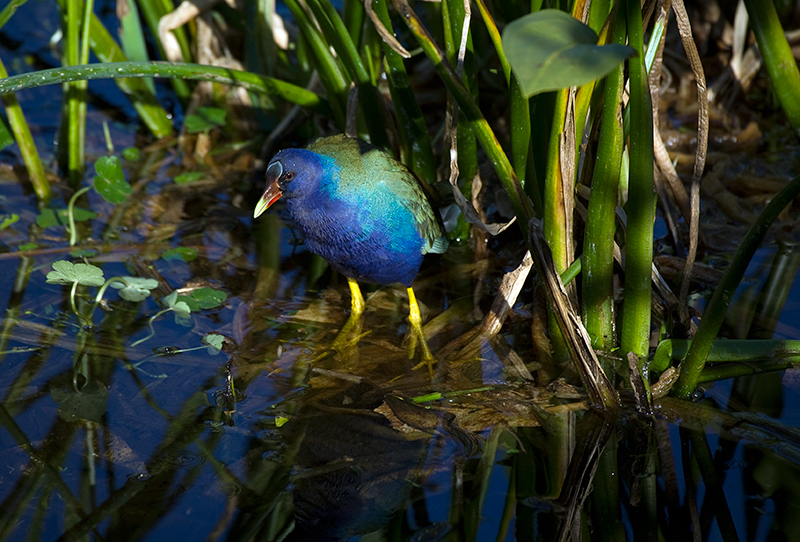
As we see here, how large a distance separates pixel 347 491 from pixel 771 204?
1.33m

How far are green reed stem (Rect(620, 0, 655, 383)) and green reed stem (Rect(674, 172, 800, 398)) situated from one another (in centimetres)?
13

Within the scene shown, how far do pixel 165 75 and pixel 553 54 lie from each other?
206 cm

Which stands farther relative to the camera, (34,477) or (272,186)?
(272,186)

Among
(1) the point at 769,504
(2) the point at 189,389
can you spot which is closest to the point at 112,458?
(2) the point at 189,389

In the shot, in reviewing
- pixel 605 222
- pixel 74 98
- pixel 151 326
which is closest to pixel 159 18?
pixel 74 98

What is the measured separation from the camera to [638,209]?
6.59 ft

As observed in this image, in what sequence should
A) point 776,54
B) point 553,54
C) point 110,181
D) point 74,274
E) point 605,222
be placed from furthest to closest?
point 110,181
point 74,274
point 776,54
point 605,222
point 553,54

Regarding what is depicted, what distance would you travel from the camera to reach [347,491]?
6.54 feet

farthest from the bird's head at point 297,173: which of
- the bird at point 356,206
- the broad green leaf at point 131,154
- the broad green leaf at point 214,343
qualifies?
the broad green leaf at point 131,154

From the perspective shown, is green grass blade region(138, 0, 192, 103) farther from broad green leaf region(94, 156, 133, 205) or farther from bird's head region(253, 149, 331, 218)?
bird's head region(253, 149, 331, 218)

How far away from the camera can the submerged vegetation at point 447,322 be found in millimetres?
1894

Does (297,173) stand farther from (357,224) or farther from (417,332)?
(417,332)

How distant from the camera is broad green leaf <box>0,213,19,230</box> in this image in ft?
11.1

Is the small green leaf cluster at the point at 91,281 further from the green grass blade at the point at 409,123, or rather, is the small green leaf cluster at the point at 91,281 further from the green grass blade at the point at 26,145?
the green grass blade at the point at 409,123
